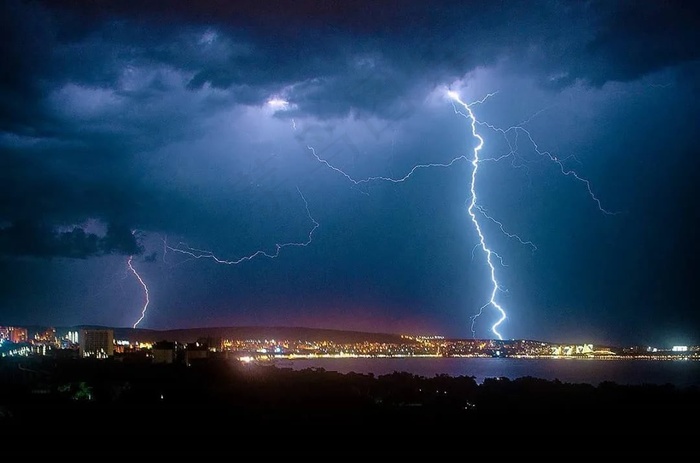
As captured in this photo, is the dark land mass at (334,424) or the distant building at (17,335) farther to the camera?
the distant building at (17,335)

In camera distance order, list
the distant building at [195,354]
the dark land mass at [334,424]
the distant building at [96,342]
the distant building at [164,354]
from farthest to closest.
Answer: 1. the distant building at [96,342]
2. the distant building at [195,354]
3. the distant building at [164,354]
4. the dark land mass at [334,424]

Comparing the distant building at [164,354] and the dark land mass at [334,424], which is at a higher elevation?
the dark land mass at [334,424]

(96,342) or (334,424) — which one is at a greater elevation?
(334,424)

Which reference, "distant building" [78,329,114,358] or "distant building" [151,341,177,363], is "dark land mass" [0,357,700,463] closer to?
"distant building" [151,341,177,363]

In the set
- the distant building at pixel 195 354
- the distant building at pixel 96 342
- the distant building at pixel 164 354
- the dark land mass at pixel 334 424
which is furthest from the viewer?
the distant building at pixel 96 342

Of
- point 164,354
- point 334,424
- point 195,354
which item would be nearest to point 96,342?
point 195,354

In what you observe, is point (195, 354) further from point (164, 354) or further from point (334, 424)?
point (334, 424)

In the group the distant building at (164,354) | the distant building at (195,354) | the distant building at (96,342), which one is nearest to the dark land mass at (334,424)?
the distant building at (164,354)

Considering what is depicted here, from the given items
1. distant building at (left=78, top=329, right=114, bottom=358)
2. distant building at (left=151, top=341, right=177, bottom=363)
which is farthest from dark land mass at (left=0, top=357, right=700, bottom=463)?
distant building at (left=78, top=329, right=114, bottom=358)

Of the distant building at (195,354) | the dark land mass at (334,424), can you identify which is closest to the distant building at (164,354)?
the distant building at (195,354)

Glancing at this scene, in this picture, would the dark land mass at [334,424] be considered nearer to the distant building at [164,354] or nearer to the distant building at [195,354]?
the distant building at [164,354]
